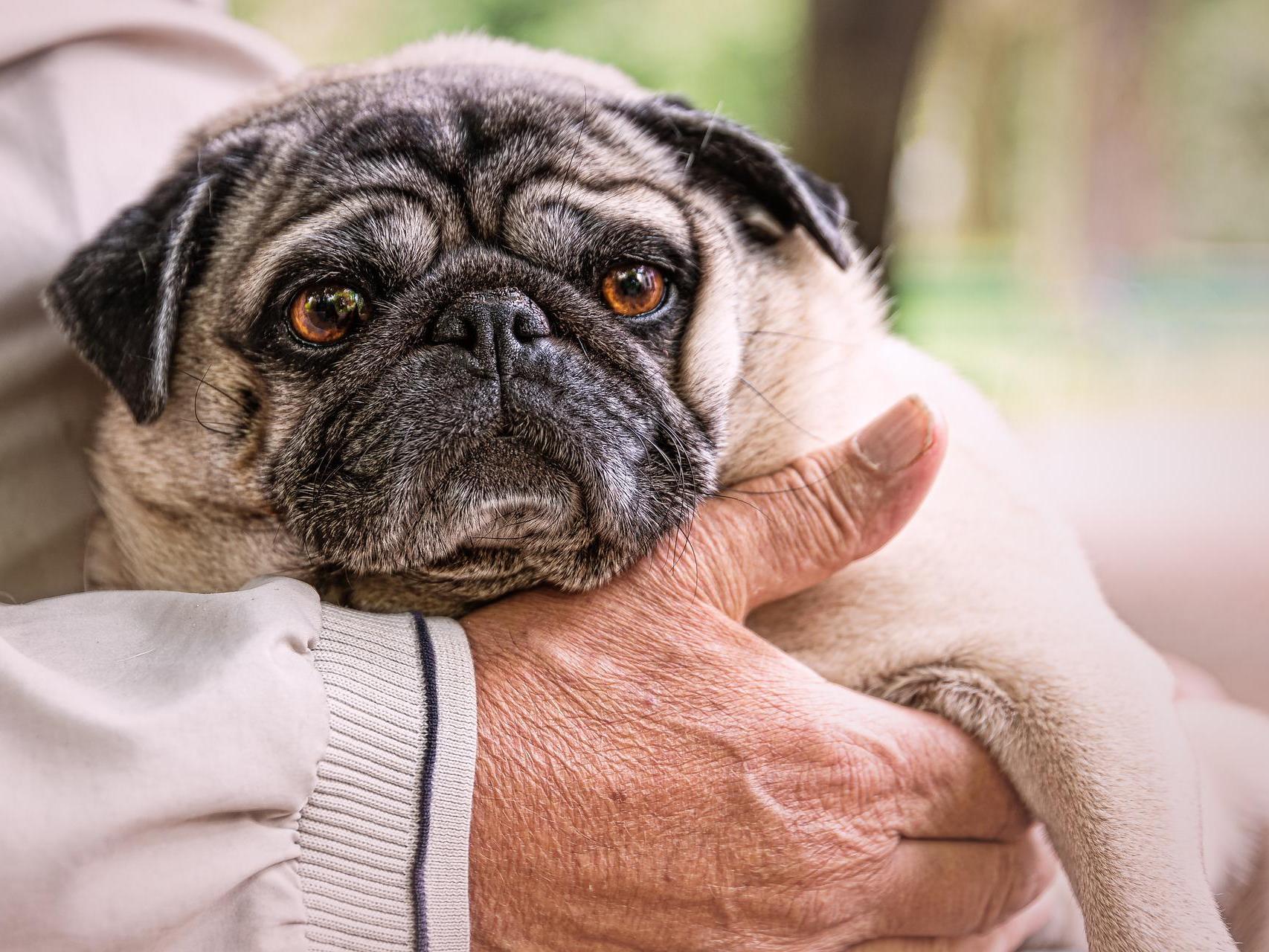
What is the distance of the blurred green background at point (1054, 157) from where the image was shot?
809 centimetres

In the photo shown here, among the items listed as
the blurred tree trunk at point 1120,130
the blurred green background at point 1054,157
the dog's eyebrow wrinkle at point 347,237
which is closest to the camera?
the dog's eyebrow wrinkle at point 347,237

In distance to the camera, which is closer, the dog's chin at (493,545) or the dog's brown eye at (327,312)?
the dog's chin at (493,545)

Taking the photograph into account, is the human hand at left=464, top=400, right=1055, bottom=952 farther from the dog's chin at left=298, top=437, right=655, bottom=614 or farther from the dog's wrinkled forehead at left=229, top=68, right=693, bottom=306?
the dog's wrinkled forehead at left=229, top=68, right=693, bottom=306

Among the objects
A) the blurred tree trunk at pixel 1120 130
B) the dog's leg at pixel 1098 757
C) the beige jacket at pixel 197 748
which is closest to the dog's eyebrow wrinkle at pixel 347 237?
the beige jacket at pixel 197 748

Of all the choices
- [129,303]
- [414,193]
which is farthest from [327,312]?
[129,303]

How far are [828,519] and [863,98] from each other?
2.50 metres

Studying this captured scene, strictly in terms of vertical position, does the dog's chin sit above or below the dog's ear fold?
below

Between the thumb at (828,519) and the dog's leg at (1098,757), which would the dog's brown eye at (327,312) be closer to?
the thumb at (828,519)

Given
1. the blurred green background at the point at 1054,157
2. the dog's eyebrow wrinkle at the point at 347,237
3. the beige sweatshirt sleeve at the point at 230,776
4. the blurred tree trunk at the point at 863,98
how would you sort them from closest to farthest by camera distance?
1. the beige sweatshirt sleeve at the point at 230,776
2. the dog's eyebrow wrinkle at the point at 347,237
3. the blurred tree trunk at the point at 863,98
4. the blurred green background at the point at 1054,157

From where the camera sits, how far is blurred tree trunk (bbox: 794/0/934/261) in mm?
3631

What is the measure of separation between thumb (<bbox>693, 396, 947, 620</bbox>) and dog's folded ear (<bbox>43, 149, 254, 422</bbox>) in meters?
0.90

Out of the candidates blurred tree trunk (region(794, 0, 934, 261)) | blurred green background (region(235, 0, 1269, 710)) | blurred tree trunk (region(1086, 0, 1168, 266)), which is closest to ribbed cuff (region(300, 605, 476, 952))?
blurred green background (region(235, 0, 1269, 710))

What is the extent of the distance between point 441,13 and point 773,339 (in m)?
11.9

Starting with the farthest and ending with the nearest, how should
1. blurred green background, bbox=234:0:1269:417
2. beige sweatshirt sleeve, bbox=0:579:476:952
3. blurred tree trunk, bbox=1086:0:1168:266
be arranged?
blurred tree trunk, bbox=1086:0:1168:266, blurred green background, bbox=234:0:1269:417, beige sweatshirt sleeve, bbox=0:579:476:952
